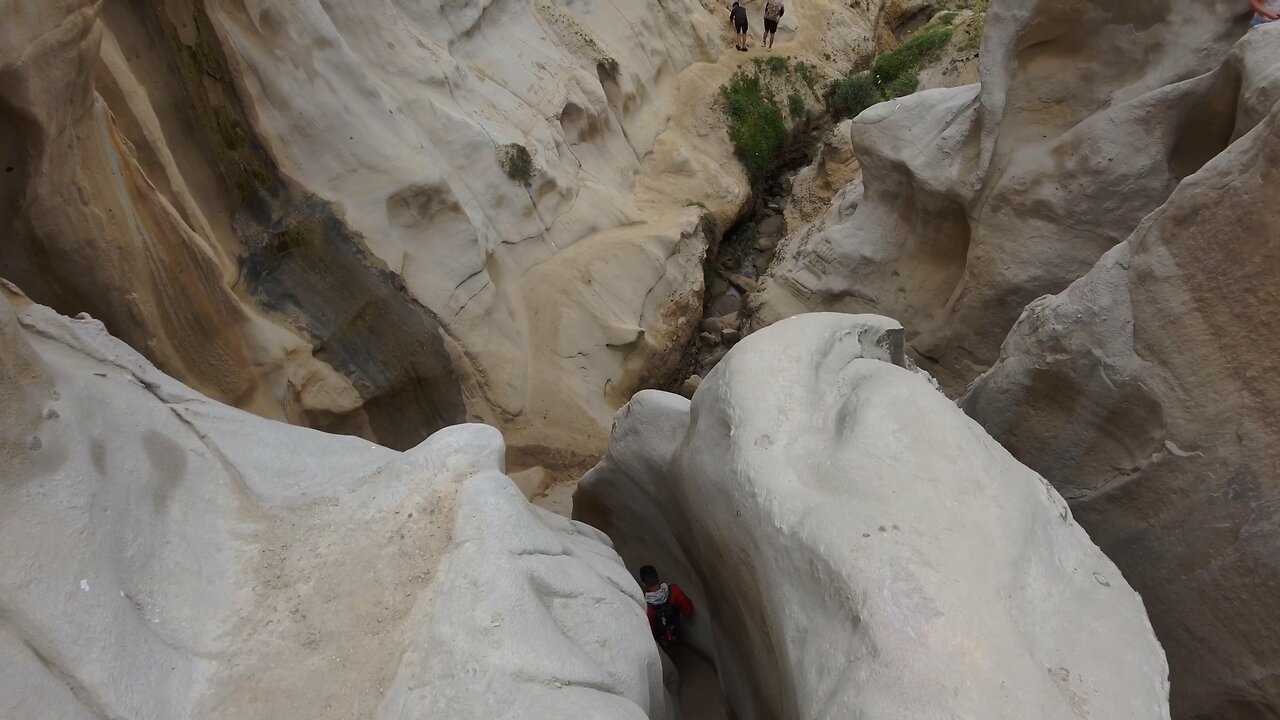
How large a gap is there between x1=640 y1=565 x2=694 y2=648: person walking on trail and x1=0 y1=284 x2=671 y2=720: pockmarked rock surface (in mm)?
1056

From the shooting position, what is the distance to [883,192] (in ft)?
22.5

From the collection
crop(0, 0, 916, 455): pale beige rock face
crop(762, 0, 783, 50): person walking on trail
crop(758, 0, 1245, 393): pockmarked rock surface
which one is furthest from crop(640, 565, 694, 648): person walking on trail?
crop(762, 0, 783, 50): person walking on trail

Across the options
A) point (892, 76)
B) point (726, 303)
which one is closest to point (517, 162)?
point (726, 303)

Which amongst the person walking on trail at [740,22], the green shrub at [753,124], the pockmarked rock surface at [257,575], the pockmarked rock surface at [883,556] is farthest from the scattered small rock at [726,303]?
the pockmarked rock surface at [257,575]

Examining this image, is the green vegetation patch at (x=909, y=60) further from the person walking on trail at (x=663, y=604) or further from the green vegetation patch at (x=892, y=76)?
the person walking on trail at (x=663, y=604)

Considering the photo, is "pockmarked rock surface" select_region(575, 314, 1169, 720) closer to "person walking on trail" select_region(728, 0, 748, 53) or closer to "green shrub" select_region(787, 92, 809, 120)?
"green shrub" select_region(787, 92, 809, 120)

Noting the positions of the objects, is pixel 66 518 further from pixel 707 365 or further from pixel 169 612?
pixel 707 365

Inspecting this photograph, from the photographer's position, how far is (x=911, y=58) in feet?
33.9

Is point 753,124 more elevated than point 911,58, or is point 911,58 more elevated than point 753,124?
point 911,58

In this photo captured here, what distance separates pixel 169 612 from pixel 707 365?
6201mm

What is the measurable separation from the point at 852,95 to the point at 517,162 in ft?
19.8

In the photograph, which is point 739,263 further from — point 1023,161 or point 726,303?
point 1023,161

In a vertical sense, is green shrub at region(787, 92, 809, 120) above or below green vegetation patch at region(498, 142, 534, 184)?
below

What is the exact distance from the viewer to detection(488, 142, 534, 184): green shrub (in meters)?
6.84
